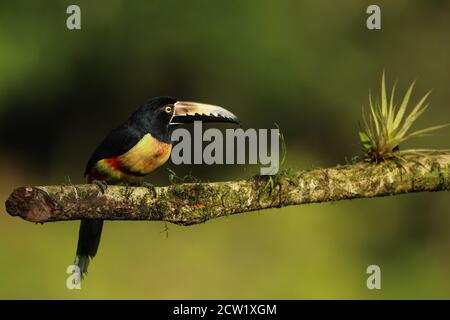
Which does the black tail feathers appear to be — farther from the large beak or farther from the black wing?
the large beak

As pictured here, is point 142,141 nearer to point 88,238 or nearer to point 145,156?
point 145,156

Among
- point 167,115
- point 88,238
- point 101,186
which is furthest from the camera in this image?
point 88,238

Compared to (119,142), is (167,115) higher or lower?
higher

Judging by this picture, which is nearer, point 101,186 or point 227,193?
point 101,186

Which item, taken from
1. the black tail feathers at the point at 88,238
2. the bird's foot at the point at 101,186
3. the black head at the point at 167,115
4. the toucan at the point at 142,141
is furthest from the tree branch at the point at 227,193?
the black tail feathers at the point at 88,238

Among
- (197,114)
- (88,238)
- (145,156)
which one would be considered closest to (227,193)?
(145,156)

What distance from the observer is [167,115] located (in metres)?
4.65

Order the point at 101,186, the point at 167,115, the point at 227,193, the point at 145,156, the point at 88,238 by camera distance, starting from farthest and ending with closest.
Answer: the point at 88,238 → the point at 167,115 → the point at 145,156 → the point at 227,193 → the point at 101,186

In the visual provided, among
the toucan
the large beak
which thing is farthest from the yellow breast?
the large beak

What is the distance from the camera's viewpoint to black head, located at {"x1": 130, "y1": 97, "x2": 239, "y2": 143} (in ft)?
15.0

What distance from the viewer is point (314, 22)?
34.5 feet

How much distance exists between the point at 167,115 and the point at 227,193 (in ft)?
2.17

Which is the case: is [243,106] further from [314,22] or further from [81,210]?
[81,210]

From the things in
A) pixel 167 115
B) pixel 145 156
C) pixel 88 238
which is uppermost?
pixel 167 115
